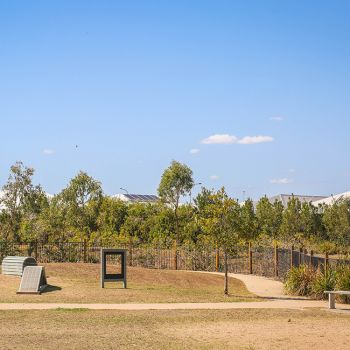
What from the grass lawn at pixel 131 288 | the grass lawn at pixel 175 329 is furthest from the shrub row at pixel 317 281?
the grass lawn at pixel 175 329

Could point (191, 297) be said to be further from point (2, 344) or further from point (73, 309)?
point (2, 344)

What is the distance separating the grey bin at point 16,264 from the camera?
27375 millimetres

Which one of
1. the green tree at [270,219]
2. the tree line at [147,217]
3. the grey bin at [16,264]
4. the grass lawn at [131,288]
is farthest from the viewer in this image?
the green tree at [270,219]

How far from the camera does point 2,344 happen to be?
13.9 metres

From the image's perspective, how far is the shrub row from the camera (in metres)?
23.5

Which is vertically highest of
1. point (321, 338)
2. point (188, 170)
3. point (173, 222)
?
point (188, 170)

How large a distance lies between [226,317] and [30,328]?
217 inches

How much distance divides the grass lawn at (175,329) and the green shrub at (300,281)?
461 cm

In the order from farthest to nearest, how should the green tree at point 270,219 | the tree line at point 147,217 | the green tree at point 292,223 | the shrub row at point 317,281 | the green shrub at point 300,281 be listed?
1. the green tree at point 270,219
2. the green tree at point 292,223
3. the tree line at point 147,217
4. the green shrub at point 300,281
5. the shrub row at point 317,281

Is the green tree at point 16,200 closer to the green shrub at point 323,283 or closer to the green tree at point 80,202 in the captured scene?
the green tree at point 80,202

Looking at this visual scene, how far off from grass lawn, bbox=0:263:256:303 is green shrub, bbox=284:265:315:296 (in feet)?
5.22

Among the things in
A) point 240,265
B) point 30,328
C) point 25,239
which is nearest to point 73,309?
point 30,328

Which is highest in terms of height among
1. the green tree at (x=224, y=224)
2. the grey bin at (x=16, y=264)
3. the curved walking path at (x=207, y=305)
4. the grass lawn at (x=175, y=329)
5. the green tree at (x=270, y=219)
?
the green tree at (x=270, y=219)

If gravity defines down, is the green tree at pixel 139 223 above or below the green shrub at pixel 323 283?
above
